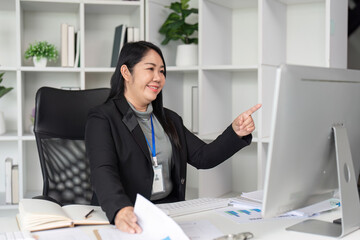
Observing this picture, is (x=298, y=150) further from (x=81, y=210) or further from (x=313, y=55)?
(x=313, y=55)

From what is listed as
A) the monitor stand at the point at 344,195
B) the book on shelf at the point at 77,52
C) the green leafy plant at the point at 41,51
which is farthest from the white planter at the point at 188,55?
the monitor stand at the point at 344,195

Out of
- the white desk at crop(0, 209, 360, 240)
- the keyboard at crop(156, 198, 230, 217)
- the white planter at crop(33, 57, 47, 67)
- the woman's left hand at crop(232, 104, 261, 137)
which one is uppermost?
the white planter at crop(33, 57, 47, 67)

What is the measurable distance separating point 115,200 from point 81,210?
0.14m

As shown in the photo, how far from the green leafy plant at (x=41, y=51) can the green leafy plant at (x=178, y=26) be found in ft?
2.38

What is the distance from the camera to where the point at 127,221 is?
137 centimetres

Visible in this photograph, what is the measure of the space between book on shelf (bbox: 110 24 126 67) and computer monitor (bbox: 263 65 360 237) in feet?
6.56

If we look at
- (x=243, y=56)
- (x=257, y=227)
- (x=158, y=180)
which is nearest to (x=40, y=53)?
(x=243, y=56)

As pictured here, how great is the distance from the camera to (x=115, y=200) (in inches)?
58.2

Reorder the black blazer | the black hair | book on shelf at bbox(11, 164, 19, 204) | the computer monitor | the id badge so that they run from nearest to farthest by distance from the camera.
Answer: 1. the computer monitor
2. the black blazer
3. the id badge
4. the black hair
5. book on shelf at bbox(11, 164, 19, 204)

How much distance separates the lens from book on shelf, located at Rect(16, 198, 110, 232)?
1387 millimetres

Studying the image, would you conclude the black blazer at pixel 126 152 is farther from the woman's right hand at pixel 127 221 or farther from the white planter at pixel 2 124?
the white planter at pixel 2 124

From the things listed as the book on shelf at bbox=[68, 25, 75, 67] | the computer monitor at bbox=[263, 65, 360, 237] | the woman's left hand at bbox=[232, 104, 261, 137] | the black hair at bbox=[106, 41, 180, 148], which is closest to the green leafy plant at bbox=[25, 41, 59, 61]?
the book on shelf at bbox=[68, 25, 75, 67]

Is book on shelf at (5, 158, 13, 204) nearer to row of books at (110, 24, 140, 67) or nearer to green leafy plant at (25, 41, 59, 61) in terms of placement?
green leafy plant at (25, 41, 59, 61)

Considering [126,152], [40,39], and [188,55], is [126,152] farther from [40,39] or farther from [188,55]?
[40,39]
